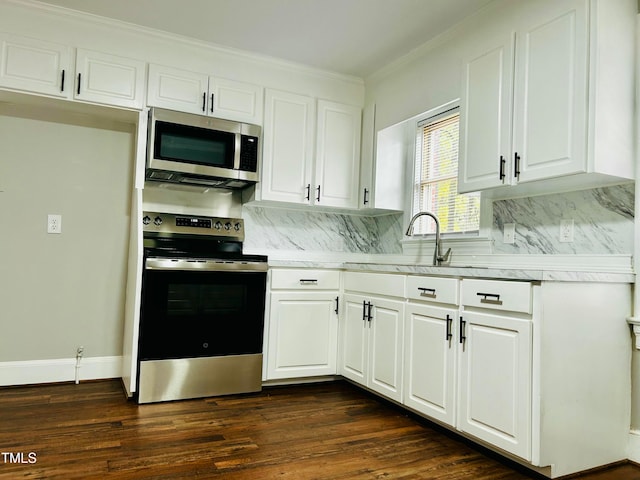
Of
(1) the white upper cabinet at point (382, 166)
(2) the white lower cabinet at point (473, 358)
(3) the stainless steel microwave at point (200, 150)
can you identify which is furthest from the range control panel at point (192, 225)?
(2) the white lower cabinet at point (473, 358)

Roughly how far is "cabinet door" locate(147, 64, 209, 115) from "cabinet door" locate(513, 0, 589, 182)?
6.58 ft

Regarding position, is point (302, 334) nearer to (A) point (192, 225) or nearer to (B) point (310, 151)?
(A) point (192, 225)

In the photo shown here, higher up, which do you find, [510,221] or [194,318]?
[510,221]

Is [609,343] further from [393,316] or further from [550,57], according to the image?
[550,57]

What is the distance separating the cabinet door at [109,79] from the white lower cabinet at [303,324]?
1477 mm

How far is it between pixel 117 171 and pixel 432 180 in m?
2.27

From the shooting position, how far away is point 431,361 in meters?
2.47

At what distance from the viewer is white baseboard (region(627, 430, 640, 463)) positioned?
2.12m

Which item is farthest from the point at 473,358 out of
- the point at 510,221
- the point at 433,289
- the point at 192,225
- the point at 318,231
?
the point at 192,225

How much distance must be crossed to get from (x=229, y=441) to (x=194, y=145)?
1.89 meters

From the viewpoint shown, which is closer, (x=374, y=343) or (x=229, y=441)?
(x=229, y=441)

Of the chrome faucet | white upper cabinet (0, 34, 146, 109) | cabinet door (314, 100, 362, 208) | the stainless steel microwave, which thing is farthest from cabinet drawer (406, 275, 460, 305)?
white upper cabinet (0, 34, 146, 109)

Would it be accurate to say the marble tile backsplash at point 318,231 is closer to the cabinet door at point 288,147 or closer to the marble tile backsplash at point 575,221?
the cabinet door at point 288,147

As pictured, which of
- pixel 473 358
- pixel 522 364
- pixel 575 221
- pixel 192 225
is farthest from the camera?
pixel 192 225
